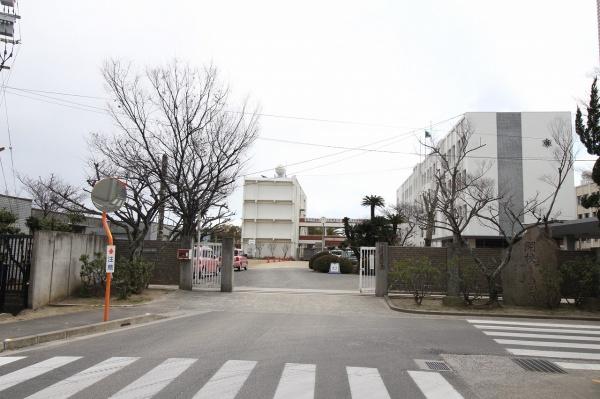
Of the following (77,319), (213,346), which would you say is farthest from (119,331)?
(213,346)

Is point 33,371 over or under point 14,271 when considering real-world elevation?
under

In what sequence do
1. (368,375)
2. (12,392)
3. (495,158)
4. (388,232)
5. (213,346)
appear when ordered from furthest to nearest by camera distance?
(495,158) < (388,232) < (213,346) < (368,375) < (12,392)

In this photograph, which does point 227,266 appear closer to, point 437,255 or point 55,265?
point 55,265

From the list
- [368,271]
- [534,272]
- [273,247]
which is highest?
[273,247]

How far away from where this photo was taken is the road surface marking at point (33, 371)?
6438mm

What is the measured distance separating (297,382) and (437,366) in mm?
2632

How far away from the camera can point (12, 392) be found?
5980mm

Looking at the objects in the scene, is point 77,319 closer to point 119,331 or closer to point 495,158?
point 119,331

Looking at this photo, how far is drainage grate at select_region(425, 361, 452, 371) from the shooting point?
7.79 m

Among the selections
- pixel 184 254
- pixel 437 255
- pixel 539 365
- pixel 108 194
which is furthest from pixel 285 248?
pixel 539 365

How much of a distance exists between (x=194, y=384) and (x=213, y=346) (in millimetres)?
2735

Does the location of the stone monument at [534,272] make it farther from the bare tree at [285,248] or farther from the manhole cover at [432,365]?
the bare tree at [285,248]

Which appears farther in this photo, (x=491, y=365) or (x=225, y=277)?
(x=225, y=277)

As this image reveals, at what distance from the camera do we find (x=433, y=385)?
6738 mm
